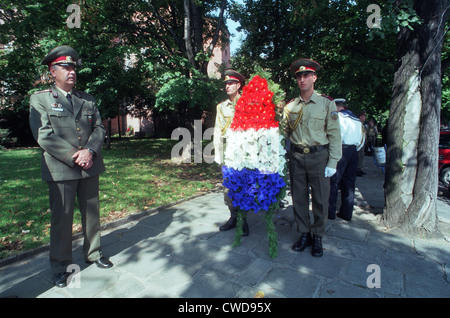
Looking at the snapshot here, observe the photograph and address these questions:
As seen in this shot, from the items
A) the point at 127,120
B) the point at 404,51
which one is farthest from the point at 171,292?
the point at 127,120

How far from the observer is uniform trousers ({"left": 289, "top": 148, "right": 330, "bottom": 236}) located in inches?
138

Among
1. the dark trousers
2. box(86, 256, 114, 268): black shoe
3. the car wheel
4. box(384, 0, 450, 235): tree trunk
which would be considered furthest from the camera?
the car wheel

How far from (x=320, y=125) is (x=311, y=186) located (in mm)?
856

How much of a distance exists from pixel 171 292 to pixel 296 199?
2.02 m

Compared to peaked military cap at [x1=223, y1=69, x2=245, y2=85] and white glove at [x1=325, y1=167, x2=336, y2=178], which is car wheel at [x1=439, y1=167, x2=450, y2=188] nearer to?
white glove at [x1=325, y1=167, x2=336, y2=178]

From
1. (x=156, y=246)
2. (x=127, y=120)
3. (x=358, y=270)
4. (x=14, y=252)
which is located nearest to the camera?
(x=358, y=270)

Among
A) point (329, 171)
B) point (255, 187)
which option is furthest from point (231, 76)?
point (329, 171)

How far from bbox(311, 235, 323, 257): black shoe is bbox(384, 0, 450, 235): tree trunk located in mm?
1636

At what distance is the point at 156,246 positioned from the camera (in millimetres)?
3850

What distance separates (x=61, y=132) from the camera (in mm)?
2914

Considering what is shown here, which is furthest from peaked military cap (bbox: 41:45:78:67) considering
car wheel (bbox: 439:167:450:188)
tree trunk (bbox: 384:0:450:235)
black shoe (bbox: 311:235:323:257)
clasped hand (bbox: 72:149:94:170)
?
car wheel (bbox: 439:167:450:188)

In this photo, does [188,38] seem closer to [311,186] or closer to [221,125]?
[221,125]

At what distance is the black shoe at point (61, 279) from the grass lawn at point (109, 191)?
3.90ft
